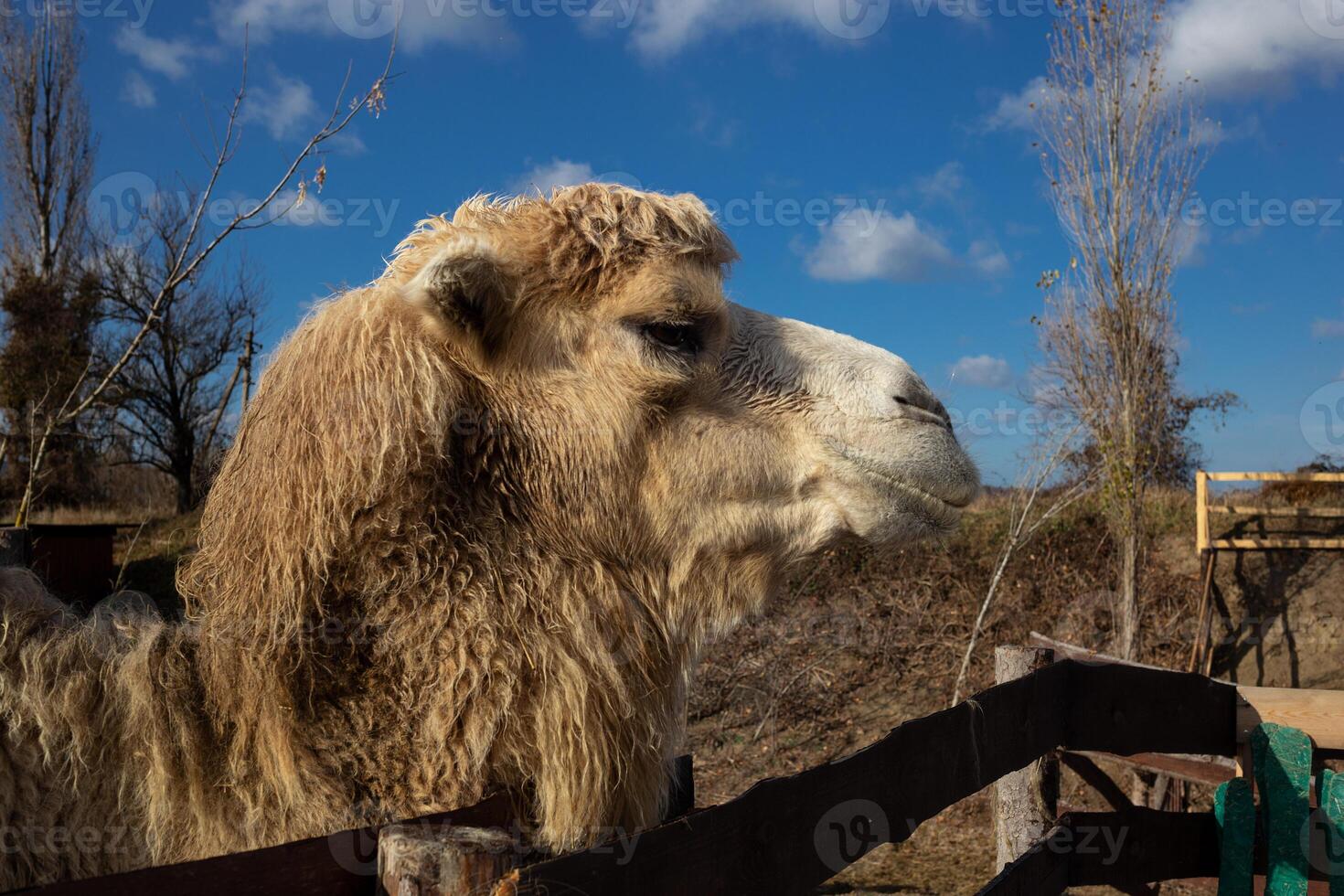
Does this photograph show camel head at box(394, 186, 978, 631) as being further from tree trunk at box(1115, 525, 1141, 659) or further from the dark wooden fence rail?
tree trunk at box(1115, 525, 1141, 659)

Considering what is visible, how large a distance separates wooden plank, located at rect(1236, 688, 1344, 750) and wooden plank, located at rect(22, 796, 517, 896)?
357cm

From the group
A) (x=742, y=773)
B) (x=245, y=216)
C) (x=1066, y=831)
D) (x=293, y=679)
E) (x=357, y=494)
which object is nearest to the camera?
(x=293, y=679)

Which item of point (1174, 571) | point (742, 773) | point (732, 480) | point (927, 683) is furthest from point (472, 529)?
point (1174, 571)

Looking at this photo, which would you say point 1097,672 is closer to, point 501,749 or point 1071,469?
point 501,749

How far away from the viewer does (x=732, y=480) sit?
2.40 meters

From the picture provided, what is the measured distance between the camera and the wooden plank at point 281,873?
1.24 meters

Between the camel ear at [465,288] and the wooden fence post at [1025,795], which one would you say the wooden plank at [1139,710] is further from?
the camel ear at [465,288]

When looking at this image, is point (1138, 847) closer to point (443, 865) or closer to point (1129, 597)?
point (443, 865)

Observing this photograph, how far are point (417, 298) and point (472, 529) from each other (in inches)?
22.0

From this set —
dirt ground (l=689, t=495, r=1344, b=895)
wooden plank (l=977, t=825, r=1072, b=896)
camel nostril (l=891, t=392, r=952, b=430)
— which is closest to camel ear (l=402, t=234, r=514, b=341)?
camel nostril (l=891, t=392, r=952, b=430)

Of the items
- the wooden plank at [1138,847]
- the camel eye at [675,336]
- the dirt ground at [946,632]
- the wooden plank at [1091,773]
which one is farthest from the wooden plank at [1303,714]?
the dirt ground at [946,632]

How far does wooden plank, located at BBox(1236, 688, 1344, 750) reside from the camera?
11.9ft

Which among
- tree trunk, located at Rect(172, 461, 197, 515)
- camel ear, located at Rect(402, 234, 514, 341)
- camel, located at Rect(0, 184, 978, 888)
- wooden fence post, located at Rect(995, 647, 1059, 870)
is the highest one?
tree trunk, located at Rect(172, 461, 197, 515)

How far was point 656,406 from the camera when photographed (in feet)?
7.73
